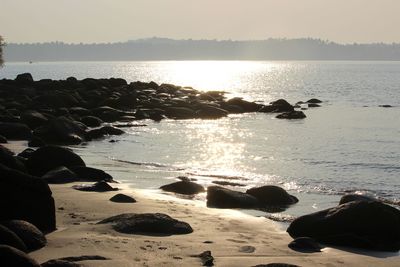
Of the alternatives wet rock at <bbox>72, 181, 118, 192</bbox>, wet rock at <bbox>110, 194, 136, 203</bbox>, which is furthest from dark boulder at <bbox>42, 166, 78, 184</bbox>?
wet rock at <bbox>110, 194, 136, 203</bbox>

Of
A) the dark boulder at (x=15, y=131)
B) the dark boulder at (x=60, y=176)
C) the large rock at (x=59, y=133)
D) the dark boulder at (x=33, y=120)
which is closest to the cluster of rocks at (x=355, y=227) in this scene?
the dark boulder at (x=60, y=176)

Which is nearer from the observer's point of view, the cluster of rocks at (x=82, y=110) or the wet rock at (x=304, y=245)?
the wet rock at (x=304, y=245)

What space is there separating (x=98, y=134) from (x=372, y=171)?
13.0 m

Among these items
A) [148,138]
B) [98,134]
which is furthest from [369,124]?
[98,134]

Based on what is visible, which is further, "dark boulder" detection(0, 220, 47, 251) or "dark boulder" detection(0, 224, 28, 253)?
"dark boulder" detection(0, 220, 47, 251)

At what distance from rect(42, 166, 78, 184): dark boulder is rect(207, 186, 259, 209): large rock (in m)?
3.57

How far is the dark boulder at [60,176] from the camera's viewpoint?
14.3 metres

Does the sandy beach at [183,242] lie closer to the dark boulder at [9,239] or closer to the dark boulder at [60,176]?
the dark boulder at [9,239]

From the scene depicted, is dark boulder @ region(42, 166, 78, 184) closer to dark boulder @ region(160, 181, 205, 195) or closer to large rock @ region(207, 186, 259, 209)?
dark boulder @ region(160, 181, 205, 195)

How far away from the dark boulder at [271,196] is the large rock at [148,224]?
4.10m

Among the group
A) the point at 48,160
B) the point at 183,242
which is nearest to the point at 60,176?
the point at 48,160

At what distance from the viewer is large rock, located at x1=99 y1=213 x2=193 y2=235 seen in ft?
31.5

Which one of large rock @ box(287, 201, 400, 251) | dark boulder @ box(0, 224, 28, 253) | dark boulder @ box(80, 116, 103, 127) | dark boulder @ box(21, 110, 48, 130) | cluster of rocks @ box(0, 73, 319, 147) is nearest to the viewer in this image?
dark boulder @ box(0, 224, 28, 253)

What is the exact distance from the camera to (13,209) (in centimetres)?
905
